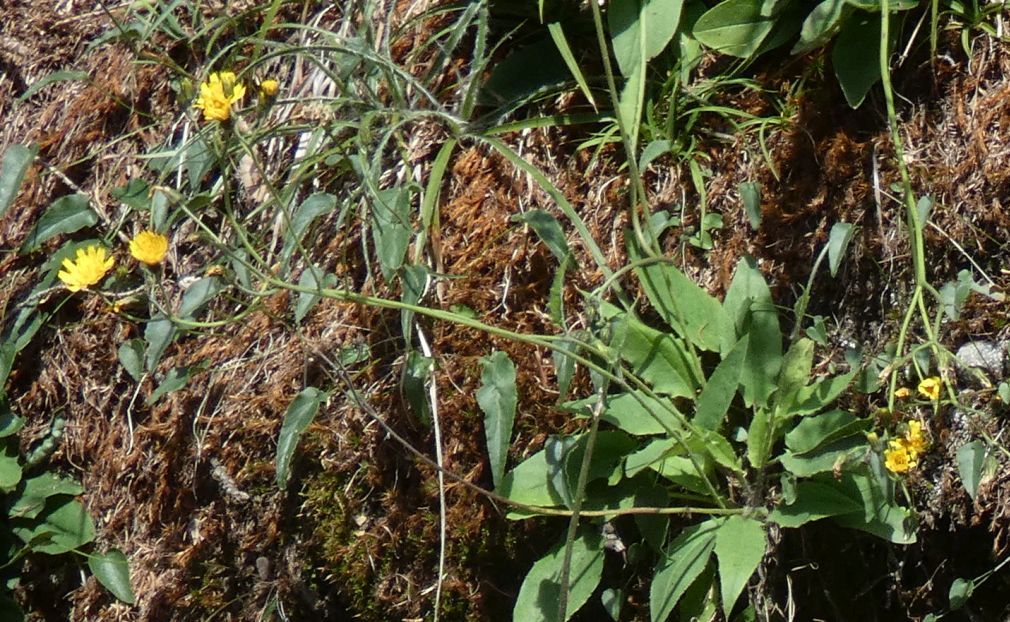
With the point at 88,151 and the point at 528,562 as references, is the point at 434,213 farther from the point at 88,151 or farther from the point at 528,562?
the point at 88,151

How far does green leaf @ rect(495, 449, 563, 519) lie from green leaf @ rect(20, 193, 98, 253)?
1060mm

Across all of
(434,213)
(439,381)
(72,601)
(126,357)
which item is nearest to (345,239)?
(434,213)

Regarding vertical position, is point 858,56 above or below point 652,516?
above

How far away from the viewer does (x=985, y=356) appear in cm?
188

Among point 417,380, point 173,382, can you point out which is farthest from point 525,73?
point 173,382

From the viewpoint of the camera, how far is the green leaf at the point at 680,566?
70.1 inches

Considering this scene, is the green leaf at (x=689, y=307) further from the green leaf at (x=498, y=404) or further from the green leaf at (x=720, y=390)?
the green leaf at (x=498, y=404)

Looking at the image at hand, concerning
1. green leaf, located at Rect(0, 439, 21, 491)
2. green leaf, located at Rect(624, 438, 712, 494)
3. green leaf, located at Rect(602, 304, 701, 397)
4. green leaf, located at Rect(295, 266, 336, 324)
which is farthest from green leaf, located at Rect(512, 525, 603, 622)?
green leaf, located at Rect(0, 439, 21, 491)

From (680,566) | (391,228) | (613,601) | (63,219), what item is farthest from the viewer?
(63,219)

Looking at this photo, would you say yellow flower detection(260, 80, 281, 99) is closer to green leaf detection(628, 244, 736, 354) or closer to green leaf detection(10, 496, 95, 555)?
green leaf detection(628, 244, 736, 354)

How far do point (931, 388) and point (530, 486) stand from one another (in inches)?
25.2

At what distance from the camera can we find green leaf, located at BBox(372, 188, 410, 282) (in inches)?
78.2

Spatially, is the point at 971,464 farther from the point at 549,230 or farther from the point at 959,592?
the point at 549,230

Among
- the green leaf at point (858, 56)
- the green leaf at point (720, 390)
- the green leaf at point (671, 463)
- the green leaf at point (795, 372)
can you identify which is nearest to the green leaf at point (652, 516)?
the green leaf at point (671, 463)
